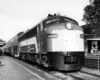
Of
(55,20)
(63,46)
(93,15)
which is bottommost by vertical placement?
(63,46)

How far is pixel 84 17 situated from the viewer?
29.1m

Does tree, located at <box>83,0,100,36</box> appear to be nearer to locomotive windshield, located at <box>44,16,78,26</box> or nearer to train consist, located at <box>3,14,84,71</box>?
locomotive windshield, located at <box>44,16,78,26</box>

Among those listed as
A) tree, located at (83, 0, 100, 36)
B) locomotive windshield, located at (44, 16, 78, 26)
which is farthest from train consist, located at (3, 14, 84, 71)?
tree, located at (83, 0, 100, 36)

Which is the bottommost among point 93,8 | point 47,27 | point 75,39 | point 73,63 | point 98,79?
point 98,79

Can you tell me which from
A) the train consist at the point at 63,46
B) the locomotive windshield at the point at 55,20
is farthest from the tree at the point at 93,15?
the train consist at the point at 63,46

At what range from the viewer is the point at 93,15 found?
28188 mm

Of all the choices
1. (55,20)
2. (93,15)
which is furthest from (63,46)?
(93,15)

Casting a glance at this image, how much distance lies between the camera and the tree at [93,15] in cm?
2535

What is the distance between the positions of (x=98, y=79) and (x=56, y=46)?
2895mm

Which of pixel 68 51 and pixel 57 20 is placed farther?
pixel 57 20

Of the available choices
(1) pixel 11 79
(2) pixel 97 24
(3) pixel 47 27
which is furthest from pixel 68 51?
(2) pixel 97 24

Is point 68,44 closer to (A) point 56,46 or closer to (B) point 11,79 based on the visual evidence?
(A) point 56,46

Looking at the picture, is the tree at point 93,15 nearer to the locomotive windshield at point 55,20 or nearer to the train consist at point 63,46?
the locomotive windshield at point 55,20

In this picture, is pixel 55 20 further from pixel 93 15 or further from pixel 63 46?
pixel 93 15
